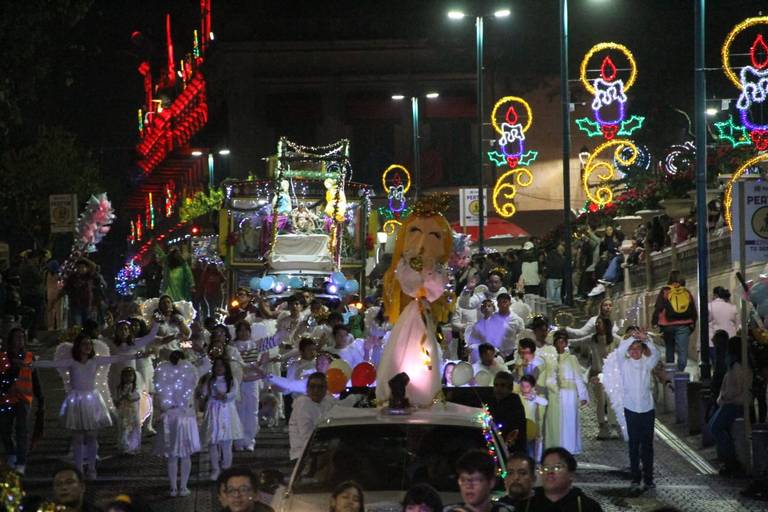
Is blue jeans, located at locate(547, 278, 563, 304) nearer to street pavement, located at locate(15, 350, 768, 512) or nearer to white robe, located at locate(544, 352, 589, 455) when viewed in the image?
street pavement, located at locate(15, 350, 768, 512)

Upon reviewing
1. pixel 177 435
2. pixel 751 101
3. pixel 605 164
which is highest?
pixel 751 101

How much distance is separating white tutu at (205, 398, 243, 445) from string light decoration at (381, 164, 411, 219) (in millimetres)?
38579

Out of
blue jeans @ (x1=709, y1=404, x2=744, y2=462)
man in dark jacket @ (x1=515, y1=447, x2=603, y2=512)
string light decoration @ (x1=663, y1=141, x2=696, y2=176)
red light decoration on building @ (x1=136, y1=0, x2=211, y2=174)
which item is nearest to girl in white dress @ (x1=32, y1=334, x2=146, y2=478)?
blue jeans @ (x1=709, y1=404, x2=744, y2=462)

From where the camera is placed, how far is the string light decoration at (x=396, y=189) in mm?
56588

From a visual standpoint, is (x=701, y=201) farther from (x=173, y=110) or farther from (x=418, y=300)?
(x=173, y=110)

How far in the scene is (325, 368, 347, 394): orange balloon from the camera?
13.3 meters

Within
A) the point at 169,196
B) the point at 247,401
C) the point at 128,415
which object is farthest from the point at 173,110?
the point at 128,415

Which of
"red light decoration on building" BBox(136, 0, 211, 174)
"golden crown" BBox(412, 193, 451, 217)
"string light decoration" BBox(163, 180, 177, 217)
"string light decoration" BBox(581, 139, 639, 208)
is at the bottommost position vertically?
"golden crown" BBox(412, 193, 451, 217)

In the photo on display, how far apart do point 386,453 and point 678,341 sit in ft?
42.4

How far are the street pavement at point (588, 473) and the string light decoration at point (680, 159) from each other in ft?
50.4

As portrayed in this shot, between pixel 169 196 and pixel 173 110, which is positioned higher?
pixel 173 110

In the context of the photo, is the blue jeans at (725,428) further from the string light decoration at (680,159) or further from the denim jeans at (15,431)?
the string light decoration at (680,159)

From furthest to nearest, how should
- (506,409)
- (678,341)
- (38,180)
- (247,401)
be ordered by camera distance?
(38,180)
(678,341)
(247,401)
(506,409)

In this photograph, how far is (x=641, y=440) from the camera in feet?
49.0
